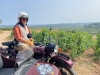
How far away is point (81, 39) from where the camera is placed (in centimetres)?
1034

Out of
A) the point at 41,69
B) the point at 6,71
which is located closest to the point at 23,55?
the point at 41,69

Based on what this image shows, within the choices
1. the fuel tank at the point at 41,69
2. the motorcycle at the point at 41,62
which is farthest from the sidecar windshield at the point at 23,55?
the fuel tank at the point at 41,69

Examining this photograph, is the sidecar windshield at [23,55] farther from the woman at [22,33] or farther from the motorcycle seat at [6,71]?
the woman at [22,33]

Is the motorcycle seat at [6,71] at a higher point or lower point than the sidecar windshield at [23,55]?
lower

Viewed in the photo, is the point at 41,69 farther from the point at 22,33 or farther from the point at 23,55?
the point at 22,33

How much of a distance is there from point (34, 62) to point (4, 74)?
0.65 meters

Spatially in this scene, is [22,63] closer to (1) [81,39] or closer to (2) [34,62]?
(2) [34,62]

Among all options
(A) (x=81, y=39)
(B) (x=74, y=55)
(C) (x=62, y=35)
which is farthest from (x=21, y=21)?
(C) (x=62, y=35)

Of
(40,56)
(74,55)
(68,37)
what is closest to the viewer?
(40,56)

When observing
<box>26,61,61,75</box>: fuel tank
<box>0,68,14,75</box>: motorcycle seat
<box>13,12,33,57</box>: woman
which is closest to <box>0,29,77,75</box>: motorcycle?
<box>26,61,61,75</box>: fuel tank

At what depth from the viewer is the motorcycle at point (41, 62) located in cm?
362

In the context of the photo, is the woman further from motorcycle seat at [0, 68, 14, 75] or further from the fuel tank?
the fuel tank

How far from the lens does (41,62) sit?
13.4ft

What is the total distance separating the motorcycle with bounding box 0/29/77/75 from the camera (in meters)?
3.62
